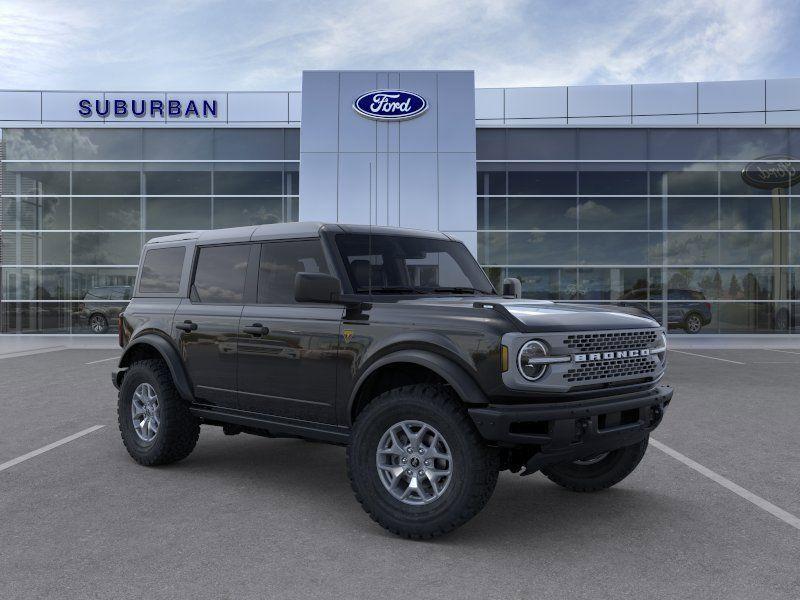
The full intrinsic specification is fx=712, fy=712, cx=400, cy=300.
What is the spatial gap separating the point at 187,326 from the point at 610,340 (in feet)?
11.0

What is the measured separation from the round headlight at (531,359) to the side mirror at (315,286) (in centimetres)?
131

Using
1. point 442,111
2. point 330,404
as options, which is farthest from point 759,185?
point 330,404

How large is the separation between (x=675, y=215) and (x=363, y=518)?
23.9m

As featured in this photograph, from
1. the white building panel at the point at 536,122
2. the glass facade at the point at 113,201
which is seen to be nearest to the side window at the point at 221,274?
the glass facade at the point at 113,201

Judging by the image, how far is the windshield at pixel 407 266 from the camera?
16.7ft

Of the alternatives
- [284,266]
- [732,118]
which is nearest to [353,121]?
[732,118]

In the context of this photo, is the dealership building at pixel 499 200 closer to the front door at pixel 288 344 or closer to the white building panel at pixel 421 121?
the white building panel at pixel 421 121

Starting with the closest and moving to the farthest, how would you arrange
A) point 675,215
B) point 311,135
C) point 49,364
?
point 49,364 → point 311,135 → point 675,215

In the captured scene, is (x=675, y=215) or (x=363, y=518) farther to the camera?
(x=675, y=215)

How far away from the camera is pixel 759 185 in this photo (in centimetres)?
2609

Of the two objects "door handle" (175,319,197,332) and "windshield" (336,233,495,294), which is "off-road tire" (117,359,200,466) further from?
"windshield" (336,233,495,294)

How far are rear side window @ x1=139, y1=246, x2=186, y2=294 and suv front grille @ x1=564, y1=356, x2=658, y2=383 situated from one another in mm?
3628

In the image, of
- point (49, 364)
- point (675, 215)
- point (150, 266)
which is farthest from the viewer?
point (675, 215)

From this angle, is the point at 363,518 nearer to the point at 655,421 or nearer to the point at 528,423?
the point at 528,423
